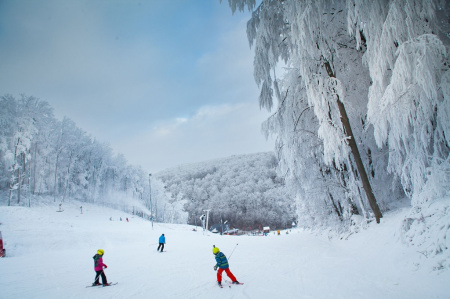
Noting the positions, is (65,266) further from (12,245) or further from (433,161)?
(433,161)

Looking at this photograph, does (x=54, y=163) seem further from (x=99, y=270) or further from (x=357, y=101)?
(x=357, y=101)

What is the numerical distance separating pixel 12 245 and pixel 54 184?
86.2 ft

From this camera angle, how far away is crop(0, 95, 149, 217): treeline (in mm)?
28594

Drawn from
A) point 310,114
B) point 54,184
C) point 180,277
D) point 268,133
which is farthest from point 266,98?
point 54,184

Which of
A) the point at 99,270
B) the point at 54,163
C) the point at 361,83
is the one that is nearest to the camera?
the point at 99,270

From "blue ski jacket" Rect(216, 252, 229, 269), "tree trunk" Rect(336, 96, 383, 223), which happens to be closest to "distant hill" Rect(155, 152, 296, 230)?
"tree trunk" Rect(336, 96, 383, 223)

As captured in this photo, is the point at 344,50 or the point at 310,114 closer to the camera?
the point at 344,50

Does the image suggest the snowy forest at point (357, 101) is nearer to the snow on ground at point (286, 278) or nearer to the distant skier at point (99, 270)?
the snow on ground at point (286, 278)

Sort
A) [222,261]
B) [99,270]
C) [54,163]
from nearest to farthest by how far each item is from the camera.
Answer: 1. [222,261]
2. [99,270]
3. [54,163]

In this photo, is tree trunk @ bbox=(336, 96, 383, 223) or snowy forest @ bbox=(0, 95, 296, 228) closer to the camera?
tree trunk @ bbox=(336, 96, 383, 223)

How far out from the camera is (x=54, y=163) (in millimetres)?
37156

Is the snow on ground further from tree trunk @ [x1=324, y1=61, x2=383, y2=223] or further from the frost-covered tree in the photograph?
the frost-covered tree

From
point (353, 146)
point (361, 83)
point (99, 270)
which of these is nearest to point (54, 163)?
point (99, 270)

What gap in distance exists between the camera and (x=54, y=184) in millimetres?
36750
